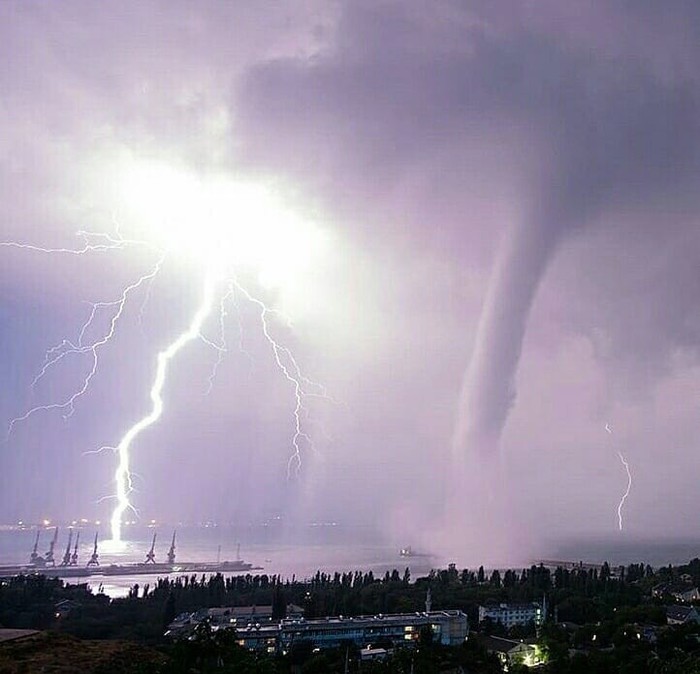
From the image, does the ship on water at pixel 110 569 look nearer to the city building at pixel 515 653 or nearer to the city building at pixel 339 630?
the city building at pixel 339 630

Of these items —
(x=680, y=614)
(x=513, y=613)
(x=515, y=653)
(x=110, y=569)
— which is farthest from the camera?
(x=110, y=569)

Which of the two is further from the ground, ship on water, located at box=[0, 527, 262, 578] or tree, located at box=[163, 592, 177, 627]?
tree, located at box=[163, 592, 177, 627]

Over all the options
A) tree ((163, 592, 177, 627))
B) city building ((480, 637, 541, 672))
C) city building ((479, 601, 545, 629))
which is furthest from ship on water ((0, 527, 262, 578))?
city building ((480, 637, 541, 672))

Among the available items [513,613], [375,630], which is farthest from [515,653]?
[513,613]

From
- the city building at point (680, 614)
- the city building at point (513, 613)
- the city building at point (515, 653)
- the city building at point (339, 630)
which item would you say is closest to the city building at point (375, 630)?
the city building at point (339, 630)

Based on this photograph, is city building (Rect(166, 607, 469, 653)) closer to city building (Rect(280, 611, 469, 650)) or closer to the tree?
city building (Rect(280, 611, 469, 650))

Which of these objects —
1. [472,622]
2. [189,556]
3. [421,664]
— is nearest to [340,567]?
[189,556]

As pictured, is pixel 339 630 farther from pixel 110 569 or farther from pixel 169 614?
pixel 110 569

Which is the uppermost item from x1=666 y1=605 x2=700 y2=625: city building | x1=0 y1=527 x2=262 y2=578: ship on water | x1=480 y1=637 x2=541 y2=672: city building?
x1=666 y1=605 x2=700 y2=625: city building

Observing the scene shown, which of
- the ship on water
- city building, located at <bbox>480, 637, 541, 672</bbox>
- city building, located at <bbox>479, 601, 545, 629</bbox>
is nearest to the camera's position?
city building, located at <bbox>480, 637, 541, 672</bbox>

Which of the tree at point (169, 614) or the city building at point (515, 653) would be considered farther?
the tree at point (169, 614)
